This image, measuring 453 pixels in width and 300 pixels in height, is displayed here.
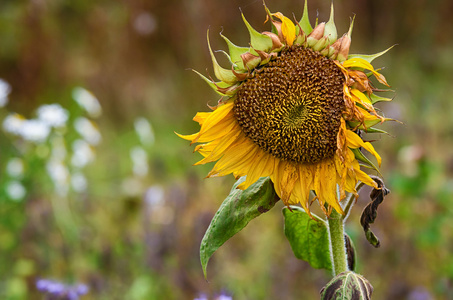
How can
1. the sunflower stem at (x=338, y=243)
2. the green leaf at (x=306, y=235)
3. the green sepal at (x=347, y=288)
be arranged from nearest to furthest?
1. the green sepal at (x=347, y=288)
2. the sunflower stem at (x=338, y=243)
3. the green leaf at (x=306, y=235)

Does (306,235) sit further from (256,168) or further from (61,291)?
(61,291)

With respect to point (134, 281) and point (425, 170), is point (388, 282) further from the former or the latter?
point (134, 281)

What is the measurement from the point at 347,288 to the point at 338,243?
121 mm

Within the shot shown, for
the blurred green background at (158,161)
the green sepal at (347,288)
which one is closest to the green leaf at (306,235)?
the green sepal at (347,288)

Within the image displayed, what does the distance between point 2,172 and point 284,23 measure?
9.88 ft

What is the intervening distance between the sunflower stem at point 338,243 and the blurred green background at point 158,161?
1.06ft

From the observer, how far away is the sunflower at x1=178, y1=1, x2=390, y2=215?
1048 mm

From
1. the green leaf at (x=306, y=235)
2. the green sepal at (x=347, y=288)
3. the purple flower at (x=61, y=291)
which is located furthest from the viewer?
the purple flower at (x=61, y=291)

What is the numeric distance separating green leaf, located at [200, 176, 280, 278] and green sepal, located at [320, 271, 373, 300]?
18cm

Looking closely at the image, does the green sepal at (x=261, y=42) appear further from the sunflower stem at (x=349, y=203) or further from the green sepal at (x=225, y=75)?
the sunflower stem at (x=349, y=203)

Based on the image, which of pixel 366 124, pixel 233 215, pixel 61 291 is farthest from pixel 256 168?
pixel 61 291

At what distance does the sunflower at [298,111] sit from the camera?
105 centimetres

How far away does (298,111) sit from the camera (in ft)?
3.62

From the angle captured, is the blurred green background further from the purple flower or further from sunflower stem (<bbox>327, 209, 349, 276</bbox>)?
the purple flower
